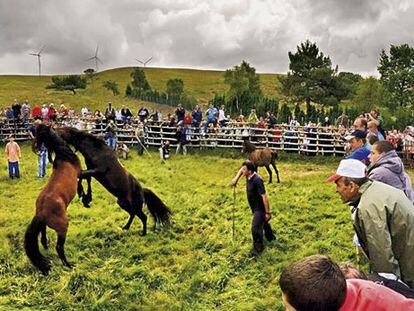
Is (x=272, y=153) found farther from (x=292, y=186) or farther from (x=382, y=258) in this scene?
(x=382, y=258)

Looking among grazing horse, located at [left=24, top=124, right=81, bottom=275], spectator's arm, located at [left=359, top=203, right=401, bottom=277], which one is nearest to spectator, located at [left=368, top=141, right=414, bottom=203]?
spectator's arm, located at [left=359, top=203, right=401, bottom=277]

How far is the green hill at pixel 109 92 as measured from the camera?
52.8 metres

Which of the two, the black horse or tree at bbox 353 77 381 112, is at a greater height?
tree at bbox 353 77 381 112

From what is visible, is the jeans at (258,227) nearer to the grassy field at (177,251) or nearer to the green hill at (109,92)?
the grassy field at (177,251)

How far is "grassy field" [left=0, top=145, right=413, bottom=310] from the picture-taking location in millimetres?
7414

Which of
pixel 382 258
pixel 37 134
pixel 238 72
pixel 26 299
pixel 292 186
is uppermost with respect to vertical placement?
pixel 238 72

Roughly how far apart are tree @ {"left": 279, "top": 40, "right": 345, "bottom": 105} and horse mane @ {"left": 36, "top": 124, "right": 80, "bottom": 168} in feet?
107

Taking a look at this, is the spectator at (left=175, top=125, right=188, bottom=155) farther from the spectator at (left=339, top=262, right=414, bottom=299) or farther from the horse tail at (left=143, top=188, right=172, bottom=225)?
the spectator at (left=339, top=262, right=414, bottom=299)

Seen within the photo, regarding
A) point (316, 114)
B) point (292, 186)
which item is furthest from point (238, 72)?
point (292, 186)

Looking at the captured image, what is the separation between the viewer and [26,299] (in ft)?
23.9

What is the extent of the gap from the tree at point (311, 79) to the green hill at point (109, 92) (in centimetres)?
1506

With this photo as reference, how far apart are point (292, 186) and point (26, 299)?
8.14 meters

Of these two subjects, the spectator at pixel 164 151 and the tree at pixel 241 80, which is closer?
the spectator at pixel 164 151

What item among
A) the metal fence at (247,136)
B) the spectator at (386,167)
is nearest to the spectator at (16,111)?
the metal fence at (247,136)
